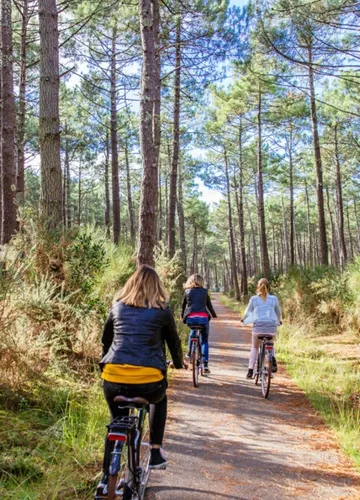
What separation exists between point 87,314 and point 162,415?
3342mm

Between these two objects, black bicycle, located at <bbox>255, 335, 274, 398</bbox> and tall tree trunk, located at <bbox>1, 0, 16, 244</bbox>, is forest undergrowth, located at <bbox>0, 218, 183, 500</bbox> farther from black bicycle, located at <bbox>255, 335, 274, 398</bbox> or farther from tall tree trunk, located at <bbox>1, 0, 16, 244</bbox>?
tall tree trunk, located at <bbox>1, 0, 16, 244</bbox>

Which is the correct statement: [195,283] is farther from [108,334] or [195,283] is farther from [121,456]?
[121,456]

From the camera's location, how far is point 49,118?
7.23 metres

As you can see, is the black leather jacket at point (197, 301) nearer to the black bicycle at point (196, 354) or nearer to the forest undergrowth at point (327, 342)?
the black bicycle at point (196, 354)

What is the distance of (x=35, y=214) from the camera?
6949mm

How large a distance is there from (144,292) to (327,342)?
30.7 feet

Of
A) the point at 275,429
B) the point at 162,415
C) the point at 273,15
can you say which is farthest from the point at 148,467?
the point at 273,15

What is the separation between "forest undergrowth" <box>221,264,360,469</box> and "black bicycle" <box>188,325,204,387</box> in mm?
1819

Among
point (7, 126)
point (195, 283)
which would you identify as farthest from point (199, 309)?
point (7, 126)

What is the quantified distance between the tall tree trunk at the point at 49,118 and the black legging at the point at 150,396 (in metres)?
4.40

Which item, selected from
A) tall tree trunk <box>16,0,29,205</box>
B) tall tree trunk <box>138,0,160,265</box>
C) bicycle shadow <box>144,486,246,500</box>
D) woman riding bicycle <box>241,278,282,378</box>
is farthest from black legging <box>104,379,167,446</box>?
tall tree trunk <box>16,0,29,205</box>

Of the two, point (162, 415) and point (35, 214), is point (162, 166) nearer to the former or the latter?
point (35, 214)

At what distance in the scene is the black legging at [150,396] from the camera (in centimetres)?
324

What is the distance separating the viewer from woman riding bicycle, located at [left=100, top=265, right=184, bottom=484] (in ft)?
10.6
